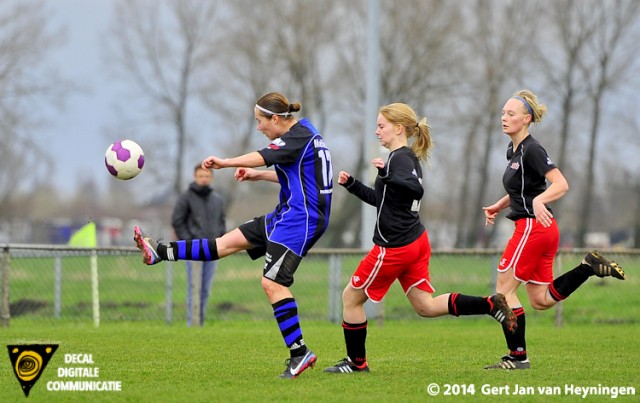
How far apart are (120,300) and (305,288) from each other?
3.17 meters

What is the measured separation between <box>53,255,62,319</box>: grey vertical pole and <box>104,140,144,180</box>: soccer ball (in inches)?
250

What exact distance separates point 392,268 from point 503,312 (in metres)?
0.92

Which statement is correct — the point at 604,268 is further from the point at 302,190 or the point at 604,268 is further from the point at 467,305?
the point at 302,190

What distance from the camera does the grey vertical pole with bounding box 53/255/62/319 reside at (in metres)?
14.4

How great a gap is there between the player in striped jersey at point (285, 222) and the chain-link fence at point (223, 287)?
570 centimetres

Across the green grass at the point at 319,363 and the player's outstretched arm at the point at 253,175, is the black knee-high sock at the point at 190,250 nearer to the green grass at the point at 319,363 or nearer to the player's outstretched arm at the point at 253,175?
the player's outstretched arm at the point at 253,175

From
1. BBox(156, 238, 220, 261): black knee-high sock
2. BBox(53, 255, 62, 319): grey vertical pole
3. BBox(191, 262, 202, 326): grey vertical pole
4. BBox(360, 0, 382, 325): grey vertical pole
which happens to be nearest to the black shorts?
BBox(156, 238, 220, 261): black knee-high sock

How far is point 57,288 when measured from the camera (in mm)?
14703

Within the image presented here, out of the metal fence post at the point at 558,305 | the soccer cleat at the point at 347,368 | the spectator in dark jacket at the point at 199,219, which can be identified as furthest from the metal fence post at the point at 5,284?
the metal fence post at the point at 558,305

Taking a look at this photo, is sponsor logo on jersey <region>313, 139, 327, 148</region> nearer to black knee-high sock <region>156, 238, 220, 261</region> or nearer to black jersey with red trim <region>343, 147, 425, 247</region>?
black jersey with red trim <region>343, 147, 425, 247</region>

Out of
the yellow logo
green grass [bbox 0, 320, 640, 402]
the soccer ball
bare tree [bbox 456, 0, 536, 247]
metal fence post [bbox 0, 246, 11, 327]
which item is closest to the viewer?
the yellow logo

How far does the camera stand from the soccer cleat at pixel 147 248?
7.36 meters

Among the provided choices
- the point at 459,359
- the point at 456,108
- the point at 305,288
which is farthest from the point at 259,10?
the point at 459,359

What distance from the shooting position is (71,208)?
8425 cm
